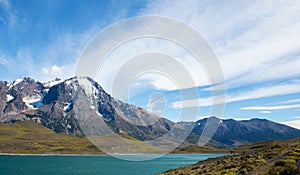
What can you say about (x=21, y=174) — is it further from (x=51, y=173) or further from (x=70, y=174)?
(x=70, y=174)

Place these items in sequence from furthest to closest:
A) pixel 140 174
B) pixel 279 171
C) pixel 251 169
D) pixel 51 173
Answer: pixel 51 173 → pixel 140 174 → pixel 251 169 → pixel 279 171

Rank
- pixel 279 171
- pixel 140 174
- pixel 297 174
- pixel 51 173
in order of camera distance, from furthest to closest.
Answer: pixel 51 173 < pixel 140 174 < pixel 279 171 < pixel 297 174

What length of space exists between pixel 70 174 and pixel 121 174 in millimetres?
20984

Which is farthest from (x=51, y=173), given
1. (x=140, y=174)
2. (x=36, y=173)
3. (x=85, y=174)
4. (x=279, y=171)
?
(x=279, y=171)

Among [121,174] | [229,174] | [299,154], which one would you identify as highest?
[299,154]

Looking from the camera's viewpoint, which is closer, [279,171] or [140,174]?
[279,171]

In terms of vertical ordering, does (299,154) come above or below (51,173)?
above

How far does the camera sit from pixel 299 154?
1351 inches

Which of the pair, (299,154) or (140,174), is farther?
(140,174)

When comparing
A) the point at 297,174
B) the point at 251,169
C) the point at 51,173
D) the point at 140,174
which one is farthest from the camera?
the point at 51,173

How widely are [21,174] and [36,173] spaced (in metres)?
6.38

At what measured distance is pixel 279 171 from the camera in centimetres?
2391

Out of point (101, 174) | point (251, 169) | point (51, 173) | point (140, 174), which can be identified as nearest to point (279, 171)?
point (251, 169)

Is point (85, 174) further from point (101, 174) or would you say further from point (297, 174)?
point (297, 174)
